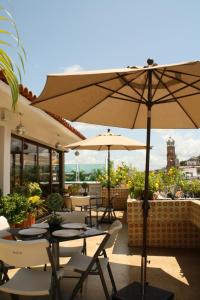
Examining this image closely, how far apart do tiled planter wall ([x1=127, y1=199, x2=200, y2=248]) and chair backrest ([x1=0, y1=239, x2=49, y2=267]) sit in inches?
128

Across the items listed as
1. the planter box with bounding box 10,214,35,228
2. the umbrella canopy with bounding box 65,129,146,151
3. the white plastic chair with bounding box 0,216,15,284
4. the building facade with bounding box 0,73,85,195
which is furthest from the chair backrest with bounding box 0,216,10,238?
the umbrella canopy with bounding box 65,129,146,151

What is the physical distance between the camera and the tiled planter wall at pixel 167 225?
17.7 feet

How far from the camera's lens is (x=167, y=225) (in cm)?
562

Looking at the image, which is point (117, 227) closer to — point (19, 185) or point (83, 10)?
point (83, 10)

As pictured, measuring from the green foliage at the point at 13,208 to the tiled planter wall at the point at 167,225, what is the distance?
1.95m

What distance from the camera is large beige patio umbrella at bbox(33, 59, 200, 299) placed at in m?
2.81

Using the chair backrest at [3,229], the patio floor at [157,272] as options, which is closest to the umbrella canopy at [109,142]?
the patio floor at [157,272]

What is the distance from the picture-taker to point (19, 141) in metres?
7.78

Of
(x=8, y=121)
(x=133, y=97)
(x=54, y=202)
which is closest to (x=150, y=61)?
(x=133, y=97)

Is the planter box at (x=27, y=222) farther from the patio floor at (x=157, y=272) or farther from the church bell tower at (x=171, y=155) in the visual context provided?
the church bell tower at (x=171, y=155)

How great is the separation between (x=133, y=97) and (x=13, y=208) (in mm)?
3086

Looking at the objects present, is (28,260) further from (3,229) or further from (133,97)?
(133,97)

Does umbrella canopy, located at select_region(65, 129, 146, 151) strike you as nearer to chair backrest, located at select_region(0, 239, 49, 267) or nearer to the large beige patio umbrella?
the large beige patio umbrella

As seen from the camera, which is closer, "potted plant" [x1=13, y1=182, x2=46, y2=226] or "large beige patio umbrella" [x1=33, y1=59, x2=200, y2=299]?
"large beige patio umbrella" [x1=33, y1=59, x2=200, y2=299]
